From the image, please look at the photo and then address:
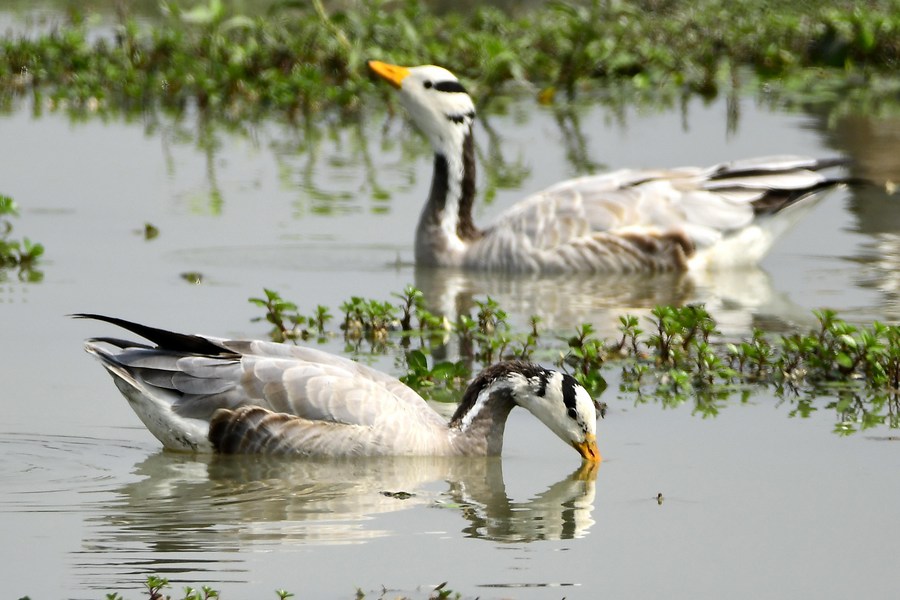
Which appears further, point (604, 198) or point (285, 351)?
point (604, 198)

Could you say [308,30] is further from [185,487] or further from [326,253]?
[185,487]

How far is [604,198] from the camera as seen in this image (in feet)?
42.7

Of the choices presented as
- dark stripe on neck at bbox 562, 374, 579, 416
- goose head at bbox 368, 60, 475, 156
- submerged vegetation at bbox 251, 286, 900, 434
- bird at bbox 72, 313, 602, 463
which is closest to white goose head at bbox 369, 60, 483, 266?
goose head at bbox 368, 60, 475, 156

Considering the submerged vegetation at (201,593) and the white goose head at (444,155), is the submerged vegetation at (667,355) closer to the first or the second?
the white goose head at (444,155)

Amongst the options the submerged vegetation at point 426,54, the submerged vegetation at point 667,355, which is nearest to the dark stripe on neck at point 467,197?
the submerged vegetation at point 667,355

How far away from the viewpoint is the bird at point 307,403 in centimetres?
795

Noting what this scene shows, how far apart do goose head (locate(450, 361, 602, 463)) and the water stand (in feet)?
0.58

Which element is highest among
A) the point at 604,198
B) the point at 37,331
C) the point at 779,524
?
the point at 604,198

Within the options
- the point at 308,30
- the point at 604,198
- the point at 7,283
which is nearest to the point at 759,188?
the point at 604,198

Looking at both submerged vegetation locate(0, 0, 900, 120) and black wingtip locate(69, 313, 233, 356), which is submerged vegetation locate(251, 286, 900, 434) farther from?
submerged vegetation locate(0, 0, 900, 120)

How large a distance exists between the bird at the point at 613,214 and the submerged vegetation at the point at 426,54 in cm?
497

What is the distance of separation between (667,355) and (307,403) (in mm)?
2435

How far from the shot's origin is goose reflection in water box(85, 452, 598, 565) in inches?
266

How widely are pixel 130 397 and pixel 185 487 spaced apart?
0.78m
